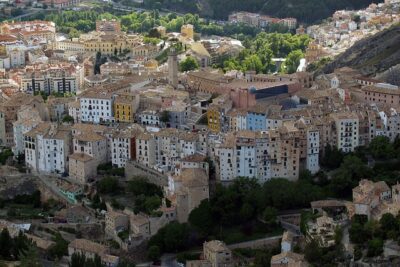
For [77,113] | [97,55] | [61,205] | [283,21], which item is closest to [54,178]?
[61,205]

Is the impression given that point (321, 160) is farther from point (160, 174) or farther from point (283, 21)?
point (283, 21)

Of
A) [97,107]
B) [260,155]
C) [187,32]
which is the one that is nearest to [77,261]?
[260,155]

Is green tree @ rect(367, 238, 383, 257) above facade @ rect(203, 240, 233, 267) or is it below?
above

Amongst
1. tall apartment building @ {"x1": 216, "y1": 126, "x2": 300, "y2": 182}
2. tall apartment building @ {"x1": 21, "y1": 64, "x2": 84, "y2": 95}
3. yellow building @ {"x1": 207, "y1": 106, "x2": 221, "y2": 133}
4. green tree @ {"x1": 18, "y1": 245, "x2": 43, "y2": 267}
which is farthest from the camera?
tall apartment building @ {"x1": 21, "y1": 64, "x2": 84, "y2": 95}

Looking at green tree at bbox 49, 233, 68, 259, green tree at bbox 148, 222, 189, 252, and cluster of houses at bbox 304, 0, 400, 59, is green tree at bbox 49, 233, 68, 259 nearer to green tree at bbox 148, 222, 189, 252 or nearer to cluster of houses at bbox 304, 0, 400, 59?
green tree at bbox 148, 222, 189, 252

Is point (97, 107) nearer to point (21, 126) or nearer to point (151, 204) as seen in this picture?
point (21, 126)

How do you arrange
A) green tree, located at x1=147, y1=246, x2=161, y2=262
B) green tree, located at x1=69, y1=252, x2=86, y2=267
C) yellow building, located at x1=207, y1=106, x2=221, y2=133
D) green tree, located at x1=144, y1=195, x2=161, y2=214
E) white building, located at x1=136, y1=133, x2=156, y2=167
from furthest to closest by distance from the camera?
1. yellow building, located at x1=207, y1=106, x2=221, y2=133
2. white building, located at x1=136, y1=133, x2=156, y2=167
3. green tree, located at x1=144, y1=195, x2=161, y2=214
4. green tree, located at x1=147, y1=246, x2=161, y2=262
5. green tree, located at x1=69, y1=252, x2=86, y2=267

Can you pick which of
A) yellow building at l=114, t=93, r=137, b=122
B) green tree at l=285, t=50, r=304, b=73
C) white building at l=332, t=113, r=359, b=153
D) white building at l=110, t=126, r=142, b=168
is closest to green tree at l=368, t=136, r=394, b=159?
white building at l=332, t=113, r=359, b=153
